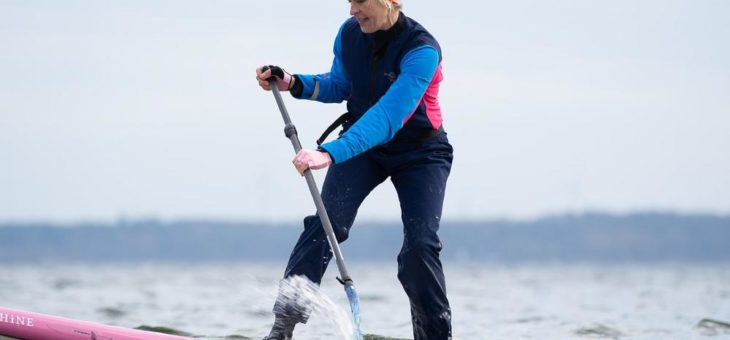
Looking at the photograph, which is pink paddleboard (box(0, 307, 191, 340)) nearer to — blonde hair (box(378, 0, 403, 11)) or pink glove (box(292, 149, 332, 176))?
pink glove (box(292, 149, 332, 176))

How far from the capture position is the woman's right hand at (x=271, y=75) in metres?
8.09

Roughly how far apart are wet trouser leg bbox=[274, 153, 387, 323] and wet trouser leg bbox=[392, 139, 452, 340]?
228 millimetres

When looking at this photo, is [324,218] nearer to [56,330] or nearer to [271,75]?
[271,75]

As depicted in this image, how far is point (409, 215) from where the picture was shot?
7770mm

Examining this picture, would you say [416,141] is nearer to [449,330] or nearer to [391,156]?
A: [391,156]

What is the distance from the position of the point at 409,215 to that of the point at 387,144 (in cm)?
51

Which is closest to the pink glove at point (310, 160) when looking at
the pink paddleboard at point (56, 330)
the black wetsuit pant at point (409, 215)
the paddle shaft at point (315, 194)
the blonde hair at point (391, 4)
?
the paddle shaft at point (315, 194)

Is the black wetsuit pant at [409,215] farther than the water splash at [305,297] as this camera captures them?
No

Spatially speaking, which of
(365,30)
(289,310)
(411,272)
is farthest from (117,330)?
(365,30)

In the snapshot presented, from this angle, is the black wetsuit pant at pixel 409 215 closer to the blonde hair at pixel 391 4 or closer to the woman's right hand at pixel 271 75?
the woman's right hand at pixel 271 75

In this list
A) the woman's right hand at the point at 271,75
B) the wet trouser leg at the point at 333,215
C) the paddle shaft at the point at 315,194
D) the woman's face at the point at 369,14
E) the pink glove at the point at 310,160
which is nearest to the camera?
the pink glove at the point at 310,160

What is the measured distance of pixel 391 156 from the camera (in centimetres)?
783

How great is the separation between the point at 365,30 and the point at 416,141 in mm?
880

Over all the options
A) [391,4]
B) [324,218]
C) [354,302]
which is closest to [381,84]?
[391,4]
